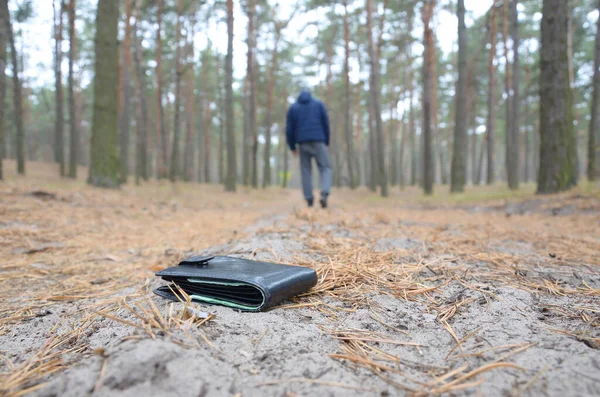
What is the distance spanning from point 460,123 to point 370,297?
11081mm

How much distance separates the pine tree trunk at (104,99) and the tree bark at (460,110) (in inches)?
372

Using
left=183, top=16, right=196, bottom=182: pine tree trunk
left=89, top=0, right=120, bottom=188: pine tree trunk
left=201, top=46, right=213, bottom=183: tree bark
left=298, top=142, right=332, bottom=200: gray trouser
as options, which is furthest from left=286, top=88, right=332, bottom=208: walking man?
left=201, top=46, right=213, bottom=183: tree bark

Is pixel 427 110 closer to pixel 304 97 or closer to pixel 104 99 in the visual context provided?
pixel 304 97

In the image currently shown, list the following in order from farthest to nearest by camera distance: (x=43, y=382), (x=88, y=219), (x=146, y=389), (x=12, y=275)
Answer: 1. (x=88, y=219)
2. (x=12, y=275)
3. (x=43, y=382)
4. (x=146, y=389)

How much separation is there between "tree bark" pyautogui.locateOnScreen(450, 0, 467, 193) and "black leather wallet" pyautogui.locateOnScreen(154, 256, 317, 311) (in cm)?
1101

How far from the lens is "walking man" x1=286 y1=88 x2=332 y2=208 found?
19.8ft

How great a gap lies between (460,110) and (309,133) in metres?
7.21

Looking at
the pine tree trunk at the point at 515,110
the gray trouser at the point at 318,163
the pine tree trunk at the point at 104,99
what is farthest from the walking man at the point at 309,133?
the pine tree trunk at the point at 515,110

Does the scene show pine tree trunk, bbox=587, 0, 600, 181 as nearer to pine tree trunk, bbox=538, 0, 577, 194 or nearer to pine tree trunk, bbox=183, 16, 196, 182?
pine tree trunk, bbox=538, 0, 577, 194

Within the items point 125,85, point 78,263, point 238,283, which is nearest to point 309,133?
point 78,263

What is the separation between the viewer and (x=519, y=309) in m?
1.48

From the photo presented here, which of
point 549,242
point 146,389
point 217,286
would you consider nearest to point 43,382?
point 146,389

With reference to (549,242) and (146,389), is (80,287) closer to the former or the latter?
(146,389)

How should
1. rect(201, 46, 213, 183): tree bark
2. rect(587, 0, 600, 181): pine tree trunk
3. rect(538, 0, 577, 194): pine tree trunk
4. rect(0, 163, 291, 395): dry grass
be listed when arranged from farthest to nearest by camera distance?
rect(201, 46, 213, 183): tree bark < rect(587, 0, 600, 181): pine tree trunk < rect(538, 0, 577, 194): pine tree trunk < rect(0, 163, 291, 395): dry grass
